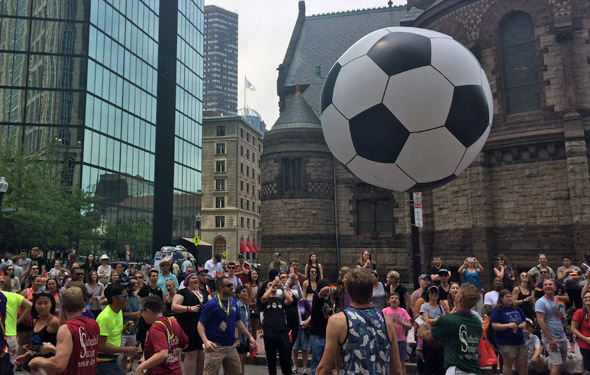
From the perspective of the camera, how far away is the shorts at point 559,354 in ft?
24.9

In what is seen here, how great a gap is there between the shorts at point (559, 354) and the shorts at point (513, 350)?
102cm

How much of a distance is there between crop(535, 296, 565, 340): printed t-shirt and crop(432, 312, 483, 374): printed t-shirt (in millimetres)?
3940

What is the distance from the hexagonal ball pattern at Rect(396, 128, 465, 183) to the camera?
6.65 metres

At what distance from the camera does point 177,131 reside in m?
50.3

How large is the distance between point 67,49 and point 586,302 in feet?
129

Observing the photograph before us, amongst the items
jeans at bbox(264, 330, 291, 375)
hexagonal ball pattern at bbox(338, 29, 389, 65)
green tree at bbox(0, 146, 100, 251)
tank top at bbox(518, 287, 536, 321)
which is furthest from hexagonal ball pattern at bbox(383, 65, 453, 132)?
green tree at bbox(0, 146, 100, 251)

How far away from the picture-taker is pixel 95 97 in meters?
38.2

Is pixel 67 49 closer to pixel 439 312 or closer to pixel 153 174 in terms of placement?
pixel 153 174

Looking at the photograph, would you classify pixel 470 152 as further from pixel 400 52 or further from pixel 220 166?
pixel 220 166

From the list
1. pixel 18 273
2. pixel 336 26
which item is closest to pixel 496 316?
pixel 18 273

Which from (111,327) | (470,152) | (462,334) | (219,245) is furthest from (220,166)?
(462,334)

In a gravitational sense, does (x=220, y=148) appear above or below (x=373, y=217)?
above

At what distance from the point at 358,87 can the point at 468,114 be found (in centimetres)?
164

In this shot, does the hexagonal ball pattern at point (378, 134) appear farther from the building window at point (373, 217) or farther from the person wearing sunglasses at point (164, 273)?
the building window at point (373, 217)
